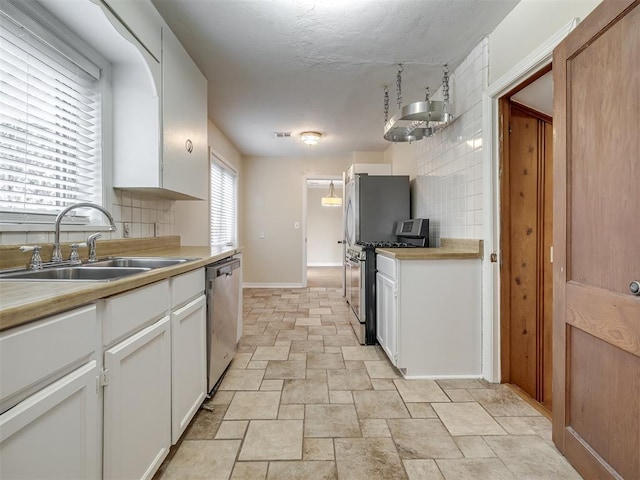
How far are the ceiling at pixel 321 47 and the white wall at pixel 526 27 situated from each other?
0.27 ft

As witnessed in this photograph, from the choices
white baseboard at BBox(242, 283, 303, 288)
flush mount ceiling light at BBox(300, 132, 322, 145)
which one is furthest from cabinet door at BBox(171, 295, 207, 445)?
white baseboard at BBox(242, 283, 303, 288)

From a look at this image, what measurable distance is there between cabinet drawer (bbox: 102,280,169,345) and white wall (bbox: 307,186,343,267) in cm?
863

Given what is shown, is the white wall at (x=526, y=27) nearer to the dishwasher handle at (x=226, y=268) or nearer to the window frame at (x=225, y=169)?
the dishwasher handle at (x=226, y=268)

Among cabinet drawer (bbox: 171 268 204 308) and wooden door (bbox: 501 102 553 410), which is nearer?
cabinet drawer (bbox: 171 268 204 308)

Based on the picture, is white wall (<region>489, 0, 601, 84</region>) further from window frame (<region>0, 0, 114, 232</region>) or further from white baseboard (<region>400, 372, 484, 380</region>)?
window frame (<region>0, 0, 114, 232</region>)

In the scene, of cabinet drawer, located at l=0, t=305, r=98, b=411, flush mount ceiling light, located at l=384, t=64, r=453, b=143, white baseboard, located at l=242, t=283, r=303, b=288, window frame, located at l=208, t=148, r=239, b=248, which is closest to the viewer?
cabinet drawer, located at l=0, t=305, r=98, b=411

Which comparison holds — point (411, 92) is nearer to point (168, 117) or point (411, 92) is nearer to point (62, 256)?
point (168, 117)

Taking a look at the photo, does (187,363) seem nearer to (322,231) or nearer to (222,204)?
(222,204)

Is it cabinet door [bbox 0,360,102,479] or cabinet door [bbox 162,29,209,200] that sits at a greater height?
cabinet door [bbox 162,29,209,200]

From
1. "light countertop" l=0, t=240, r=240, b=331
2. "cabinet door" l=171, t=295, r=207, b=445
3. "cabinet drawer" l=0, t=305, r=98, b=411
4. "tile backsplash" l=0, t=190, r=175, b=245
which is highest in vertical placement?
"tile backsplash" l=0, t=190, r=175, b=245

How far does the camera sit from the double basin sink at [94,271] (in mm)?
1222

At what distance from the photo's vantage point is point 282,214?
5.84 metres

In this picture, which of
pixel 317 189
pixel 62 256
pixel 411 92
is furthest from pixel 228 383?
pixel 317 189

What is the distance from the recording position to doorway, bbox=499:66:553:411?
2154mm
